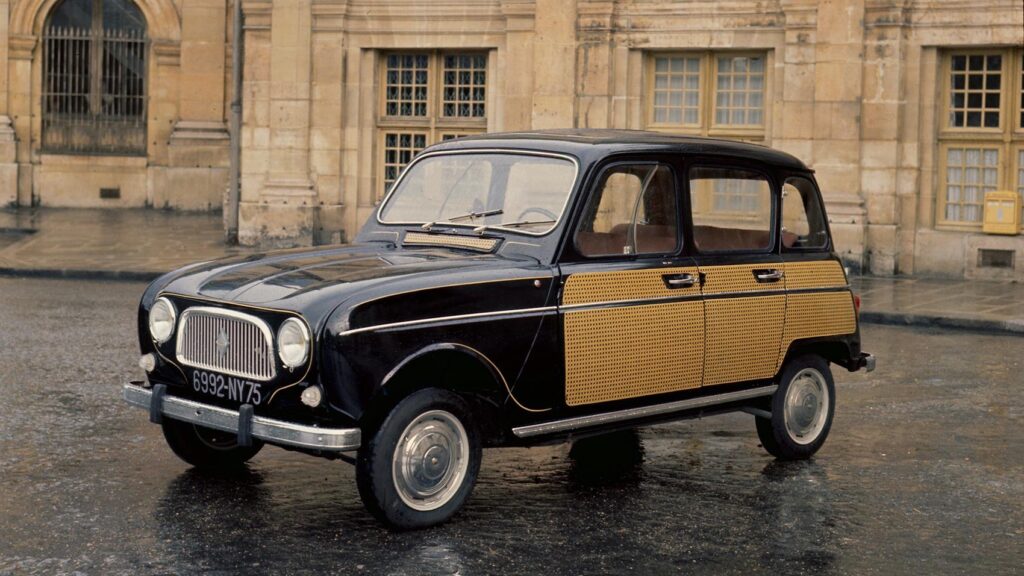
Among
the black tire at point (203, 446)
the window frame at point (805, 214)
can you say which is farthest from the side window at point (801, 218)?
the black tire at point (203, 446)

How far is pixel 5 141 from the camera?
1158 inches

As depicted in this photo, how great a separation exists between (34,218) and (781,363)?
21022 mm

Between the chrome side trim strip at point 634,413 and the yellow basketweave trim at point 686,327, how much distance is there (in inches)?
2.7

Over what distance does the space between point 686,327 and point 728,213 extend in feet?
4.41

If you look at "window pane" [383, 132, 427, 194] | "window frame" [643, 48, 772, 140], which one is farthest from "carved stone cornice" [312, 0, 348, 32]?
"window frame" [643, 48, 772, 140]

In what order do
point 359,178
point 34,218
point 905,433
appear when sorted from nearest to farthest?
point 905,433
point 359,178
point 34,218

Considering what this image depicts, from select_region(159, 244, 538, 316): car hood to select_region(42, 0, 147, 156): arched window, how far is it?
24.1 m

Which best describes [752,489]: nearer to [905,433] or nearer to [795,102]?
[905,433]

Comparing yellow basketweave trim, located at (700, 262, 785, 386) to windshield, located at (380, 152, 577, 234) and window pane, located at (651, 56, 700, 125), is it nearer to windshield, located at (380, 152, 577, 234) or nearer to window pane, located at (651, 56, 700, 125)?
windshield, located at (380, 152, 577, 234)

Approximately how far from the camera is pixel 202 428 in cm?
730

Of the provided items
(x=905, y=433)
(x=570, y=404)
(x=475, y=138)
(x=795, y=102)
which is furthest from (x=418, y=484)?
(x=795, y=102)

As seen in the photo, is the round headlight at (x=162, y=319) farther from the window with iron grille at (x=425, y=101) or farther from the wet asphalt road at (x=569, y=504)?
the window with iron grille at (x=425, y=101)

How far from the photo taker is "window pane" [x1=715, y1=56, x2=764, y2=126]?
2022 centimetres

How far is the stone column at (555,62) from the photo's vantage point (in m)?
20.5
